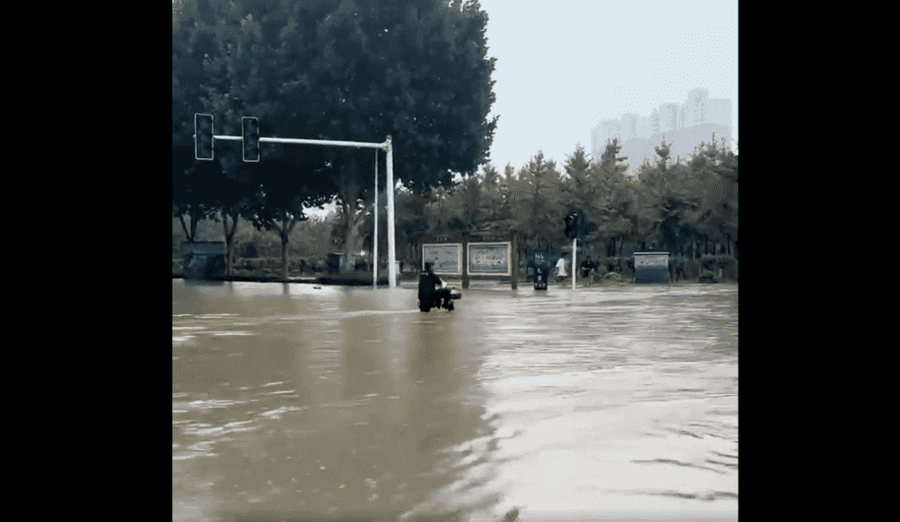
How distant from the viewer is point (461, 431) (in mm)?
7762

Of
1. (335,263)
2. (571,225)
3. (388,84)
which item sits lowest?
(335,263)

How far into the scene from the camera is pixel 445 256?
118 feet

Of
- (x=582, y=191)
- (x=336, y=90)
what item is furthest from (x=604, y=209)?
(x=336, y=90)

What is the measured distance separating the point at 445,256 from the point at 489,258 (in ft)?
6.61

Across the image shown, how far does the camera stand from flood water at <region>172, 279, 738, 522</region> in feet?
18.3

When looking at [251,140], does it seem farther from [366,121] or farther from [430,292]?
[430,292]

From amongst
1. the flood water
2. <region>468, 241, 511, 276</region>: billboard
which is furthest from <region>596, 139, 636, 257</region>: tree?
the flood water

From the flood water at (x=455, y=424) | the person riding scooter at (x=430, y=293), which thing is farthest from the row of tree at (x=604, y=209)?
the flood water at (x=455, y=424)

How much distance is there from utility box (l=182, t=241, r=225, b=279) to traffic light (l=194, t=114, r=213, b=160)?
21.2 m
